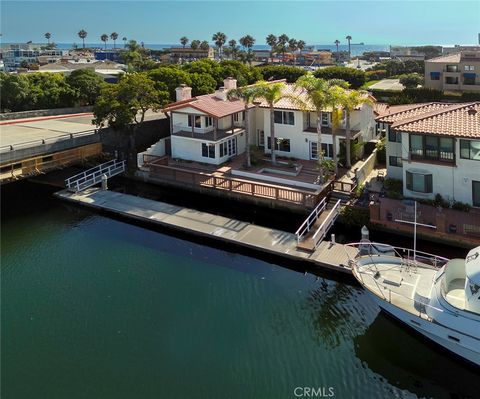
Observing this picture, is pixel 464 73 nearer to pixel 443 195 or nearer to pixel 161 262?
pixel 443 195

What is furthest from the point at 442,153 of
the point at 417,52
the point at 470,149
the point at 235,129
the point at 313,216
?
the point at 417,52

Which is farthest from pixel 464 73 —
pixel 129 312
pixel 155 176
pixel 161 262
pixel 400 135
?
pixel 129 312

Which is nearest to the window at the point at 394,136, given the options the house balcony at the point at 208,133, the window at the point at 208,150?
the house balcony at the point at 208,133

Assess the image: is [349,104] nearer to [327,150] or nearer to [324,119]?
[327,150]

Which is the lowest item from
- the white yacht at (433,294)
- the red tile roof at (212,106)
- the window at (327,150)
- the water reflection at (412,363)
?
the water reflection at (412,363)

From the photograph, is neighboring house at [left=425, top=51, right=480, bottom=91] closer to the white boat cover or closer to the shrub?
the shrub

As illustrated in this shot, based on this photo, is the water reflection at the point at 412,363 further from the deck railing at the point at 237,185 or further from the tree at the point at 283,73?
the tree at the point at 283,73
